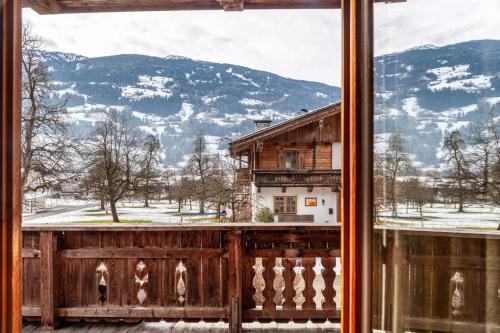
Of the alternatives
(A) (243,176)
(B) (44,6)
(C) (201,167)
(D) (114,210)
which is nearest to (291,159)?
(A) (243,176)

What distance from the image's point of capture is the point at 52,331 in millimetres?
2357

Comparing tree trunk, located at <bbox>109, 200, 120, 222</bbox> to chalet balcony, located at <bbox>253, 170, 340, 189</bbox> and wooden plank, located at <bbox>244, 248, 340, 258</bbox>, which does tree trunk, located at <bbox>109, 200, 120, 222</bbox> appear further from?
chalet balcony, located at <bbox>253, 170, 340, 189</bbox>

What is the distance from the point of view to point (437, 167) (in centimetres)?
76

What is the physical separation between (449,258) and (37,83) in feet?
18.8

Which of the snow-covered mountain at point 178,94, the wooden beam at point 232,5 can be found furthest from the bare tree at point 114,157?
the wooden beam at point 232,5

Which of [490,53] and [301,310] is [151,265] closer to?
[301,310]

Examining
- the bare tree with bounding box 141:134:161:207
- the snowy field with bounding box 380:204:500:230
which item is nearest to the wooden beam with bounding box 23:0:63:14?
the snowy field with bounding box 380:204:500:230

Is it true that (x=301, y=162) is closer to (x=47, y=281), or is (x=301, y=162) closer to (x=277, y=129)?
(x=277, y=129)

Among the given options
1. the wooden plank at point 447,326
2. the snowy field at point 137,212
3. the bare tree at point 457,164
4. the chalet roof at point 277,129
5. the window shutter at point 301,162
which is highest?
the chalet roof at point 277,129

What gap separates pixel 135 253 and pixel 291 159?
5.73m

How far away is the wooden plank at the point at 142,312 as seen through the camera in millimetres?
2391

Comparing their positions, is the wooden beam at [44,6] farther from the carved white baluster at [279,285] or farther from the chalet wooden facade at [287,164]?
the chalet wooden facade at [287,164]

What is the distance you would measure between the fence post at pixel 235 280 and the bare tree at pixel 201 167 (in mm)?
3701

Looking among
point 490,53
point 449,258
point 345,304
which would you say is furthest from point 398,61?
point 345,304
